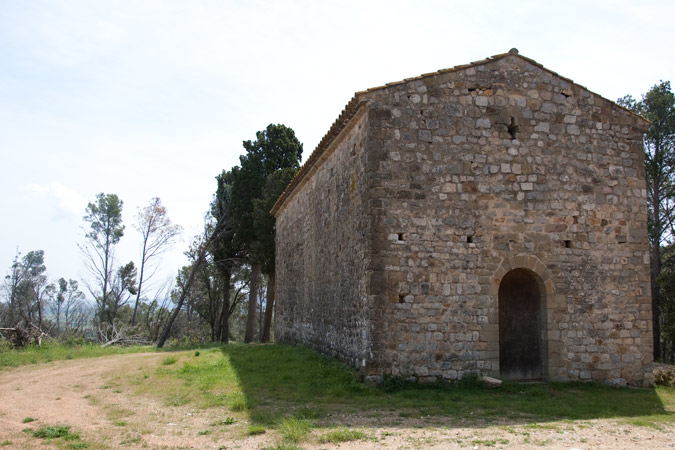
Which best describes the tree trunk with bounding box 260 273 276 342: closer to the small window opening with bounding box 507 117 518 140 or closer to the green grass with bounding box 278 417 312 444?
the small window opening with bounding box 507 117 518 140

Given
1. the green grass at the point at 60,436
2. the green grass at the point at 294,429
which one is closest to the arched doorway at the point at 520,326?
the green grass at the point at 294,429

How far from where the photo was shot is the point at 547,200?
10734mm

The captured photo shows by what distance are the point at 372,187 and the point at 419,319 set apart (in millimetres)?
2657

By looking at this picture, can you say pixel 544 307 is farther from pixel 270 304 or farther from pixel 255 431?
pixel 270 304

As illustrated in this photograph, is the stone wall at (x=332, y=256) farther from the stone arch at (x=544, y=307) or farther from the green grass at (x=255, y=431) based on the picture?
the green grass at (x=255, y=431)

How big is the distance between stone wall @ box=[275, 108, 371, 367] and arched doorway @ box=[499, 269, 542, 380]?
3.04 meters

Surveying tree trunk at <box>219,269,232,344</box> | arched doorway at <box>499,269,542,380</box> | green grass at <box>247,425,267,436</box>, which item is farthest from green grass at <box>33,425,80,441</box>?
tree trunk at <box>219,269,232,344</box>

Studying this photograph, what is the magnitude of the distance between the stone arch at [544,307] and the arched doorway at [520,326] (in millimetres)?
191

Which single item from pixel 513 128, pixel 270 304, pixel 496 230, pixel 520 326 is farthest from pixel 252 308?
pixel 513 128

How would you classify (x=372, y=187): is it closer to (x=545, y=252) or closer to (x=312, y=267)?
(x=545, y=252)

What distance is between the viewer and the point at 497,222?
1048cm

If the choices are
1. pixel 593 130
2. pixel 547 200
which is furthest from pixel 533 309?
pixel 593 130

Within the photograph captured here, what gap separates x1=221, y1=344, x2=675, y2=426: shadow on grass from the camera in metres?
7.85

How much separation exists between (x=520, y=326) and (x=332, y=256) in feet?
15.2
